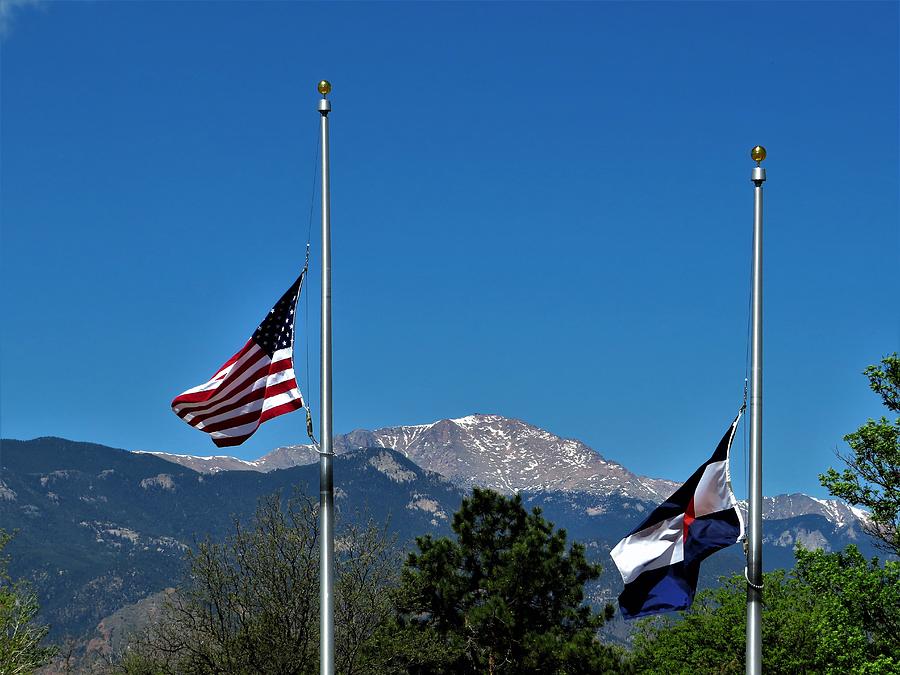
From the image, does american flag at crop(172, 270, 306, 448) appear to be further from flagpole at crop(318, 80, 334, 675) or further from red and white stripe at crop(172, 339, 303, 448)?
flagpole at crop(318, 80, 334, 675)

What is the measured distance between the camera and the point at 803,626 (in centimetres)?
6662

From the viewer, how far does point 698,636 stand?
238 ft

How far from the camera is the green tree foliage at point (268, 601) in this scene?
4369 cm

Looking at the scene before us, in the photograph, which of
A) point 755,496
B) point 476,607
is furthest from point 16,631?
point 755,496

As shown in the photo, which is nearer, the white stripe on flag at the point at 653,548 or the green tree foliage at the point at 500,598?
the white stripe on flag at the point at 653,548

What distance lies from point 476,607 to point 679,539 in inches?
1673

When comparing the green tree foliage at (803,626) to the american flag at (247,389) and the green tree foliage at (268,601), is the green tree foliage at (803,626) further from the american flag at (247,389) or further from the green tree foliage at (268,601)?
the american flag at (247,389)

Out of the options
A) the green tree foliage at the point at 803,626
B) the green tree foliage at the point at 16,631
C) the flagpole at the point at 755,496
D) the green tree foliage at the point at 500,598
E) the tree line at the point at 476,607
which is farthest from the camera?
the green tree foliage at the point at 500,598

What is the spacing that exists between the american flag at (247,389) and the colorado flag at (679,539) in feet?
22.5

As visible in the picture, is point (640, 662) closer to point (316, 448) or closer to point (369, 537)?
point (369, 537)

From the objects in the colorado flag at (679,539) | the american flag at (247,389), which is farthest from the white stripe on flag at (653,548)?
the american flag at (247,389)

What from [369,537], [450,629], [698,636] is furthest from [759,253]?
[698,636]

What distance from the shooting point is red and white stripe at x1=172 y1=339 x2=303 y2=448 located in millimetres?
24875

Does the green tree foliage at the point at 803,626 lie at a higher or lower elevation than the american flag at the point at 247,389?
lower
